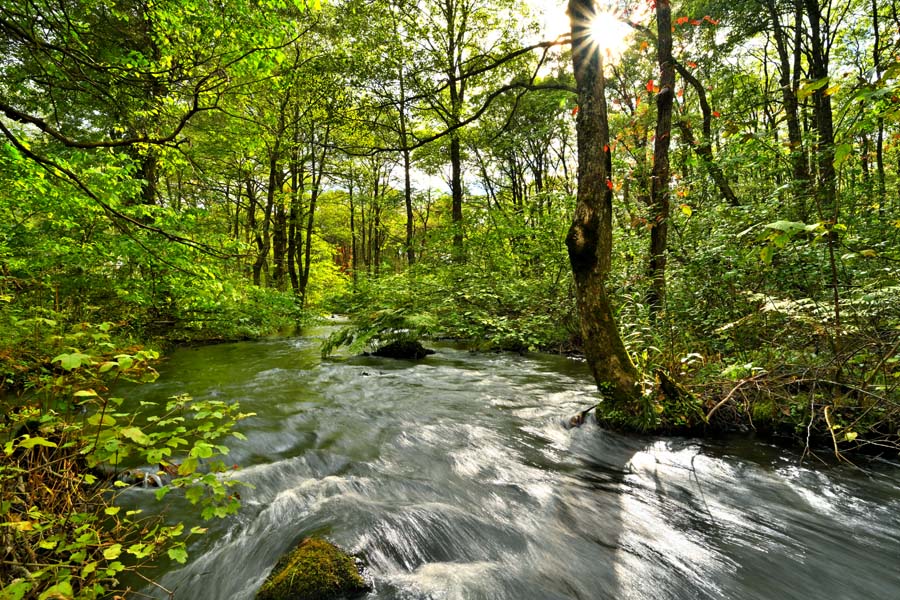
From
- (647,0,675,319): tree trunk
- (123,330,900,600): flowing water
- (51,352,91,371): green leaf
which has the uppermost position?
(647,0,675,319): tree trunk

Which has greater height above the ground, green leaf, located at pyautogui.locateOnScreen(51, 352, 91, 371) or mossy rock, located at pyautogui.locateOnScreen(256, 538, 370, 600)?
green leaf, located at pyautogui.locateOnScreen(51, 352, 91, 371)

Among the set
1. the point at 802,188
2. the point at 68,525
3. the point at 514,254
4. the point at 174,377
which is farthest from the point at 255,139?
the point at 802,188

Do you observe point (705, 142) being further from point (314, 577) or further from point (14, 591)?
point (14, 591)

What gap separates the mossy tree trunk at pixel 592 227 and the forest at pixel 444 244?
3cm

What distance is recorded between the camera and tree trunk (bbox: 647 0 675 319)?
19.8 ft

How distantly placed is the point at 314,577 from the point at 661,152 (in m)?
7.04

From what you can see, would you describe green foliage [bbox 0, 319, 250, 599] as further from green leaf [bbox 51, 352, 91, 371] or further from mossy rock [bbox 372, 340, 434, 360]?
mossy rock [bbox 372, 340, 434, 360]

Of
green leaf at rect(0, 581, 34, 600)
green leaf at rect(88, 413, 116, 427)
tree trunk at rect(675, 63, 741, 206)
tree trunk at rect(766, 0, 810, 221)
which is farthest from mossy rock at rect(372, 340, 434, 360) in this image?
green leaf at rect(0, 581, 34, 600)

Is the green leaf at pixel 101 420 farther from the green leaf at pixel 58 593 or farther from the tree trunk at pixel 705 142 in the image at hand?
the tree trunk at pixel 705 142

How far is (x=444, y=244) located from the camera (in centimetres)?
1245

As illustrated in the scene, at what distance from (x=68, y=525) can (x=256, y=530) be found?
4.08ft

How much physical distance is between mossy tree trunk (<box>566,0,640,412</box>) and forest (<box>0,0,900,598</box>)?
0.09ft

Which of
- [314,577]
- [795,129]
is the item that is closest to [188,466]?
[314,577]

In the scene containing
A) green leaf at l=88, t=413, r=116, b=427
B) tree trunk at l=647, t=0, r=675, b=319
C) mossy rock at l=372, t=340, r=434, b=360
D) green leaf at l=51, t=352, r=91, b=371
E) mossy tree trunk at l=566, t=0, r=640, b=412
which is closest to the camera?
green leaf at l=51, t=352, r=91, b=371
